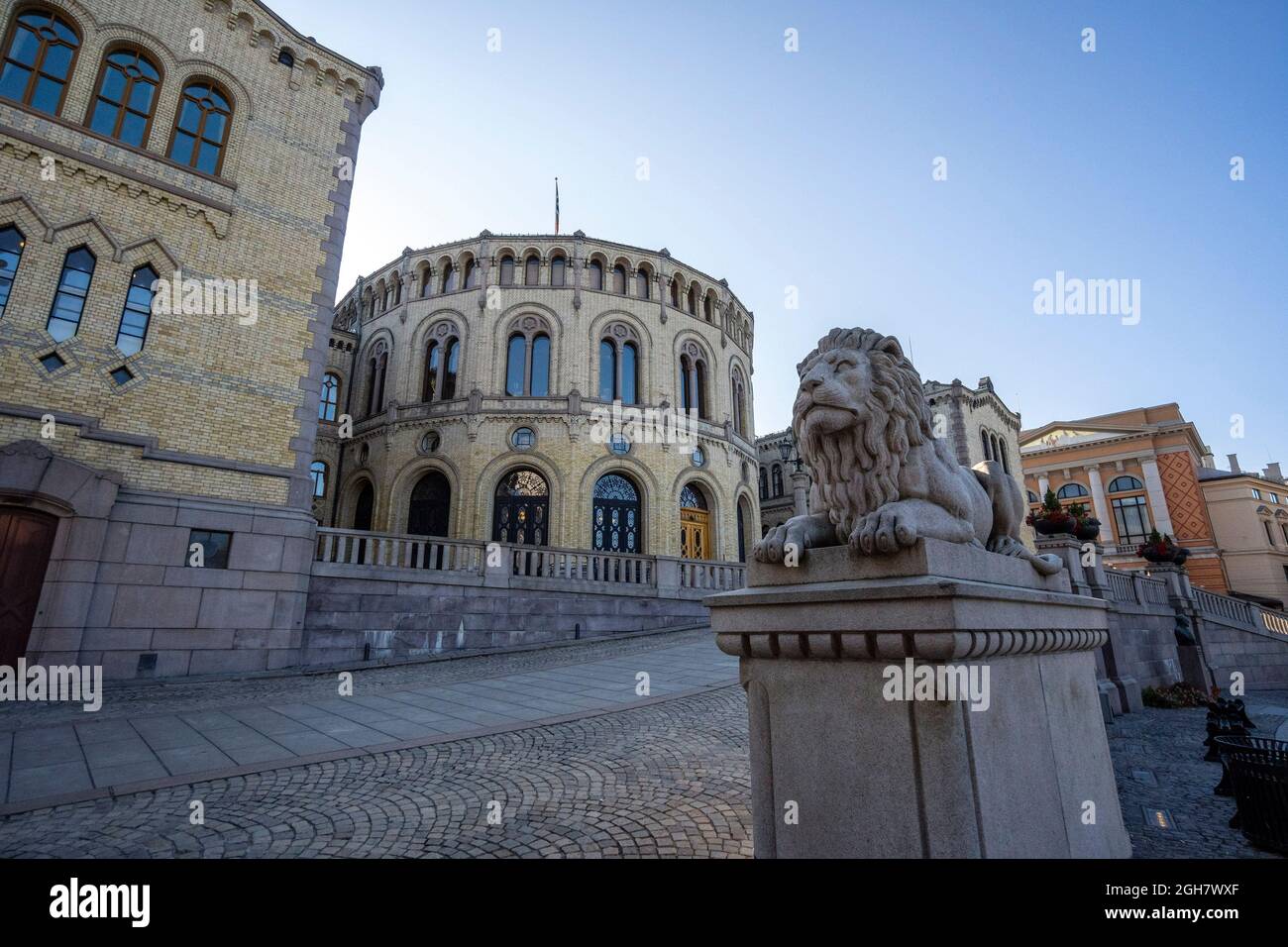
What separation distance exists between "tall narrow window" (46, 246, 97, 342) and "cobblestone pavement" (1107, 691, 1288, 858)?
53.3ft

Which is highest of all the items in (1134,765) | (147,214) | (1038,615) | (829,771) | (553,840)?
(147,214)

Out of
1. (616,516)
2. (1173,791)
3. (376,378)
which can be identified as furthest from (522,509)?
(1173,791)

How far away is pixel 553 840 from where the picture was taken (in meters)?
3.40

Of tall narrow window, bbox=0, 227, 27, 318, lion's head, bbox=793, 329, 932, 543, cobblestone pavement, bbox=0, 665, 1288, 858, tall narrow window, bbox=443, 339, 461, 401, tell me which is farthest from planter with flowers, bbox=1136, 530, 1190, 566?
tall narrow window, bbox=0, 227, 27, 318

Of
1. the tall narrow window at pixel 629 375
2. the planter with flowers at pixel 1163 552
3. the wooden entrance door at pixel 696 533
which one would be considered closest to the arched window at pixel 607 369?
the tall narrow window at pixel 629 375

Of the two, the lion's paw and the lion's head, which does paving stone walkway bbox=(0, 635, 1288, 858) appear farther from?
the lion's head

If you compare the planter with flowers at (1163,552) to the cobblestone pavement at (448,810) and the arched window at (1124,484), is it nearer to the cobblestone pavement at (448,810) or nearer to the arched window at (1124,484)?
the cobblestone pavement at (448,810)

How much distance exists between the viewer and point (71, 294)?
35.3 ft

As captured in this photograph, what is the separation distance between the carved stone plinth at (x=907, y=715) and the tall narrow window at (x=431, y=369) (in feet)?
81.4

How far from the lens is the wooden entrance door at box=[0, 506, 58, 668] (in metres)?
9.13

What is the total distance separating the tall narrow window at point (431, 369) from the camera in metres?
25.2
